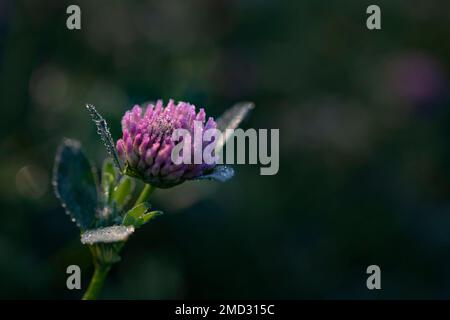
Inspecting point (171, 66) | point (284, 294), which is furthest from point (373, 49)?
point (284, 294)

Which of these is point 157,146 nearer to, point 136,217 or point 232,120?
point 136,217

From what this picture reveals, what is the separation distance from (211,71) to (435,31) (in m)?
1.52

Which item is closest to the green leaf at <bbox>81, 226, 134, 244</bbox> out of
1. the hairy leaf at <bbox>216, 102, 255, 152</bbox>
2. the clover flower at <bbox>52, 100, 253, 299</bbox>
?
the clover flower at <bbox>52, 100, 253, 299</bbox>

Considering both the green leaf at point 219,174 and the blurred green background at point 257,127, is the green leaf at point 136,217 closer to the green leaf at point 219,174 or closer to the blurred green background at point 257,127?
the green leaf at point 219,174

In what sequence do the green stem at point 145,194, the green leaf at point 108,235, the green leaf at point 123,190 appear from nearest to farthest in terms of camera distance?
the green leaf at point 108,235 → the green stem at point 145,194 → the green leaf at point 123,190

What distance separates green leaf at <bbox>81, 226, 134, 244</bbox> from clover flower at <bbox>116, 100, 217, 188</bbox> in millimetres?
178

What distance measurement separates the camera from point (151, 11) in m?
3.78

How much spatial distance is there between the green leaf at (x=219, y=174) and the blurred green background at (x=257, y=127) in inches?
36.0

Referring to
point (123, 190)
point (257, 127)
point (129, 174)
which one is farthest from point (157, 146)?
point (257, 127)

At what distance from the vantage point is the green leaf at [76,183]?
1450 millimetres

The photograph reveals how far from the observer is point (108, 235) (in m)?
1.18

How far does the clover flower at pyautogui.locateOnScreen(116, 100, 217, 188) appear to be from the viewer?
1.36 meters

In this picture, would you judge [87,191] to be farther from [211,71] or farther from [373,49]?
[373,49]

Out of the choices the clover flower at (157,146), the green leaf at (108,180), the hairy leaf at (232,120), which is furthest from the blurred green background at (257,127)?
the clover flower at (157,146)
